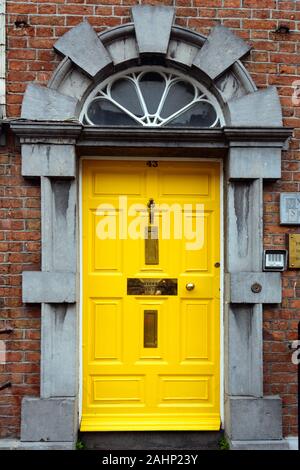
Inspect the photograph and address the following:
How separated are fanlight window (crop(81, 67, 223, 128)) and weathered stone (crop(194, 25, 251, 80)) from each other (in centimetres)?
21

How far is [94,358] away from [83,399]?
0.37 m

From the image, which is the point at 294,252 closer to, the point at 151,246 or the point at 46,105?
the point at 151,246

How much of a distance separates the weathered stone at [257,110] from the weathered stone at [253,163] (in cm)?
22

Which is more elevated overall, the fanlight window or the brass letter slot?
the fanlight window

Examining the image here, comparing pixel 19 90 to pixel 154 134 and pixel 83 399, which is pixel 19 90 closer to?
pixel 154 134

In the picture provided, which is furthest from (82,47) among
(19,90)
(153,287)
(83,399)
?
(83,399)

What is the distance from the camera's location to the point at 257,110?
14.4ft

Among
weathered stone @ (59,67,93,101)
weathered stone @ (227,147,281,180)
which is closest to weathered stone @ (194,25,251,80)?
weathered stone @ (227,147,281,180)

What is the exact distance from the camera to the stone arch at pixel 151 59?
4324 millimetres

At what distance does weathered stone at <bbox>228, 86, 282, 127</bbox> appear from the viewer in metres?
4.37

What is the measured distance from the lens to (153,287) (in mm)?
4566

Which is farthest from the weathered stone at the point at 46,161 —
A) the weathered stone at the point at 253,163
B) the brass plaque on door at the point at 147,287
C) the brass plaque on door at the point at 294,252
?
the brass plaque on door at the point at 294,252

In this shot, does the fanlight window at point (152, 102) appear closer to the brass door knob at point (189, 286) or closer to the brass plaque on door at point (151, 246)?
the brass plaque on door at point (151, 246)

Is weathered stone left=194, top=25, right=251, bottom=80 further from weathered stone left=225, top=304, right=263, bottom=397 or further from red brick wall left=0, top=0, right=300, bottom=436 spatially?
weathered stone left=225, top=304, right=263, bottom=397
